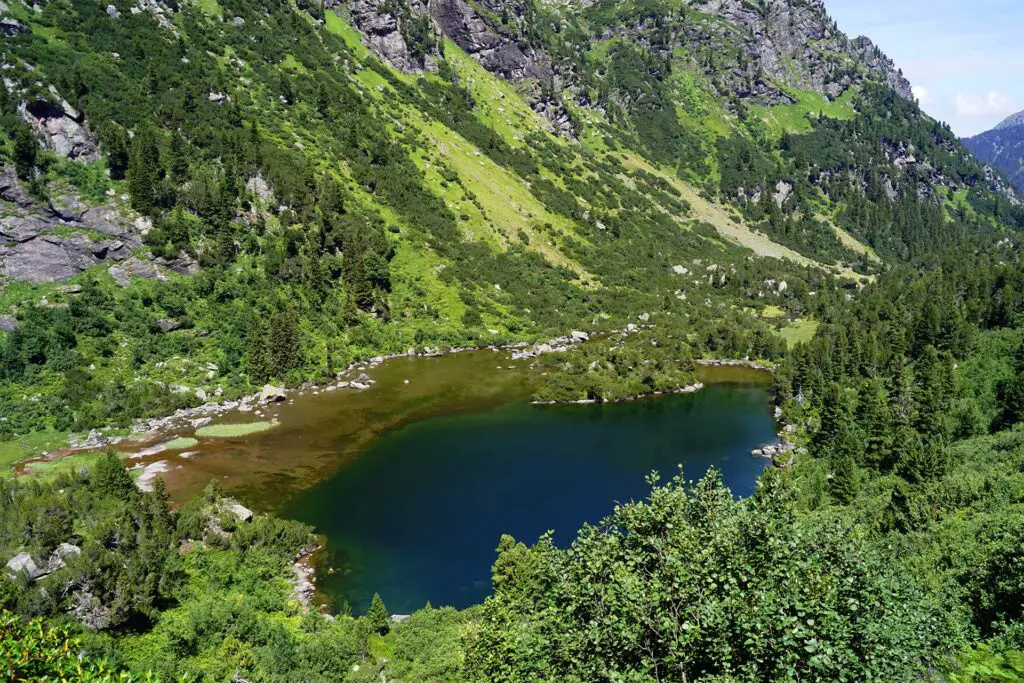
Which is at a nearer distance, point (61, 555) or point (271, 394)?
point (61, 555)

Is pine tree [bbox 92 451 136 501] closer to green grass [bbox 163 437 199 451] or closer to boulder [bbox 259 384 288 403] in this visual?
green grass [bbox 163 437 199 451]

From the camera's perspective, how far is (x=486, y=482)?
205 feet

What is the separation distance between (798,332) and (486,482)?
102 metres

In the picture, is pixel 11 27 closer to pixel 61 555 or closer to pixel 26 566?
pixel 61 555

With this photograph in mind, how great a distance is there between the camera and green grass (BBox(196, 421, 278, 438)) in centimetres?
7006

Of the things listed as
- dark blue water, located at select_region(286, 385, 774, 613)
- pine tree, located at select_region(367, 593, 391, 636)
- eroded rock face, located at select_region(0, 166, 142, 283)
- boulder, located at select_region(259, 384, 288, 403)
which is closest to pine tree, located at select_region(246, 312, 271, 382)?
boulder, located at select_region(259, 384, 288, 403)

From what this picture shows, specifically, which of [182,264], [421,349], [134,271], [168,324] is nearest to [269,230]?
[182,264]

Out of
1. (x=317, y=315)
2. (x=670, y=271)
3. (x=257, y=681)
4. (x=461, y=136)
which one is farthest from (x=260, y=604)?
(x=461, y=136)

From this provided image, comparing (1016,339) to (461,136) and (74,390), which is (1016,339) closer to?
(74,390)

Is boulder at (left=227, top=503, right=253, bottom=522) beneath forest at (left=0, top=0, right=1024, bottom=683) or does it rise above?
beneath

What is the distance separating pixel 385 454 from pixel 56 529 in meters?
35.0

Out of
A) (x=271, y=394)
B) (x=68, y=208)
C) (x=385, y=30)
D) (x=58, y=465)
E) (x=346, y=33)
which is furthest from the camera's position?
(x=385, y=30)

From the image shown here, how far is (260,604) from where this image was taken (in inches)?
1511

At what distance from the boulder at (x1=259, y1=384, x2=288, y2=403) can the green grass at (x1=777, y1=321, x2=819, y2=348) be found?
328 feet
